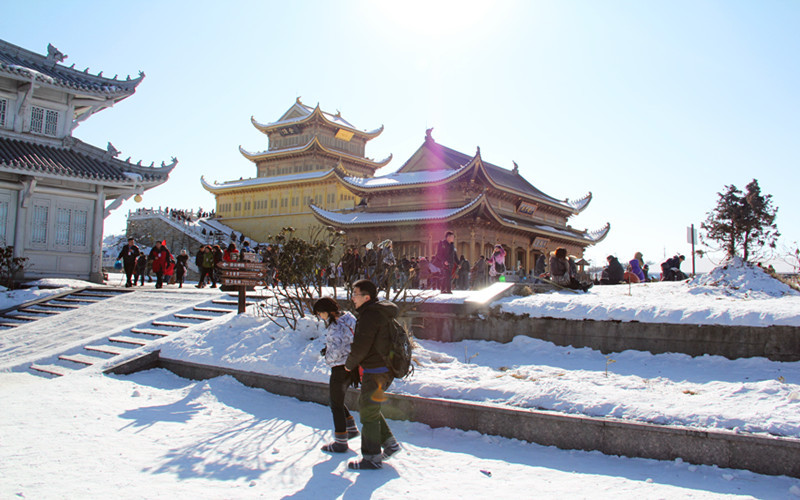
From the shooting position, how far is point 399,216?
24672 millimetres

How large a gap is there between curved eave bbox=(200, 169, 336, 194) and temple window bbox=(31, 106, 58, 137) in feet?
67.6

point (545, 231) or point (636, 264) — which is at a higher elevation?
point (545, 231)

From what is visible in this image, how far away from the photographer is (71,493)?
3.67m

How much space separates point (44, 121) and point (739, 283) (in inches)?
763

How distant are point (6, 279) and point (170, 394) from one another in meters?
10.8

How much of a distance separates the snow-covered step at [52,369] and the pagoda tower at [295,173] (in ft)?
96.3

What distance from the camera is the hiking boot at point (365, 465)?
4.41 m

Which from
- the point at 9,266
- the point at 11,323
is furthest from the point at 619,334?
the point at 9,266

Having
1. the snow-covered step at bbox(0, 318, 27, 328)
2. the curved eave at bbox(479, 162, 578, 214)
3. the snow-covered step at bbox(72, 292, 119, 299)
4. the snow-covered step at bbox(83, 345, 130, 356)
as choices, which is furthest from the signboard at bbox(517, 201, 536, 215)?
the snow-covered step at bbox(83, 345, 130, 356)

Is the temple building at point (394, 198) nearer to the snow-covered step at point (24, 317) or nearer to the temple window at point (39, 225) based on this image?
the temple window at point (39, 225)

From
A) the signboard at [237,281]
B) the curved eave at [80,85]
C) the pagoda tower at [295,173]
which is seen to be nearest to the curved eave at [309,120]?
the pagoda tower at [295,173]

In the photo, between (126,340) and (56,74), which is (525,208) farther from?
(126,340)

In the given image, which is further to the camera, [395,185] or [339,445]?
[395,185]

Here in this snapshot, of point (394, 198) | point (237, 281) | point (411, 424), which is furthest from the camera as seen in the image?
point (394, 198)
